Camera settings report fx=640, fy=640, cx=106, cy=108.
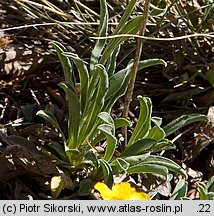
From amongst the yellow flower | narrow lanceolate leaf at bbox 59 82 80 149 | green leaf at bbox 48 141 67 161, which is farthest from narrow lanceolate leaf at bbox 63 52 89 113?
the yellow flower

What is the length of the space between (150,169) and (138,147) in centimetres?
12

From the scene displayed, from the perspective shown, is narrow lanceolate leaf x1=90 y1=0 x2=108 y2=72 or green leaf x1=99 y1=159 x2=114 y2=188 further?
narrow lanceolate leaf x1=90 y1=0 x2=108 y2=72

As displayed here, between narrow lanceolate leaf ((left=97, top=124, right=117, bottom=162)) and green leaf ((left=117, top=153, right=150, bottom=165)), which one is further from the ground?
narrow lanceolate leaf ((left=97, top=124, right=117, bottom=162))

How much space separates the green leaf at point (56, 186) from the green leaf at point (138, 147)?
0.23 m

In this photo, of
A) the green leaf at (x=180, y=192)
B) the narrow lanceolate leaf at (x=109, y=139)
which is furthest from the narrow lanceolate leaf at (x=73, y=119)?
the green leaf at (x=180, y=192)

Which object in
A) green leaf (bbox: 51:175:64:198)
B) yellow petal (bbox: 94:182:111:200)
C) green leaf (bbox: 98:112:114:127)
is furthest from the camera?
green leaf (bbox: 51:175:64:198)

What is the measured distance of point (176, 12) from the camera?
2.80m

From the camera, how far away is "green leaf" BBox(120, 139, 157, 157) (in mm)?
2119

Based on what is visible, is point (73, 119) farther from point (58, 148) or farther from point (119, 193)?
point (119, 193)

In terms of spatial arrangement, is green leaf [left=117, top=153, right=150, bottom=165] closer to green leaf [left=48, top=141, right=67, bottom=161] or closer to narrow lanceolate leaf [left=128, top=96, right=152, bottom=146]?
narrow lanceolate leaf [left=128, top=96, right=152, bottom=146]

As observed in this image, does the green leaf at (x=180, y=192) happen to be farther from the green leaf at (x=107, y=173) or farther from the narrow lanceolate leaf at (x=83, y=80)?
the narrow lanceolate leaf at (x=83, y=80)

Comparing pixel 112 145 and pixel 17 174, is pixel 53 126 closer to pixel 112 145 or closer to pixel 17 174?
pixel 17 174

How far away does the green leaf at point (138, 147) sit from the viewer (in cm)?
212

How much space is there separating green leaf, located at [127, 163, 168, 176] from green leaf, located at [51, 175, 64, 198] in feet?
0.78
